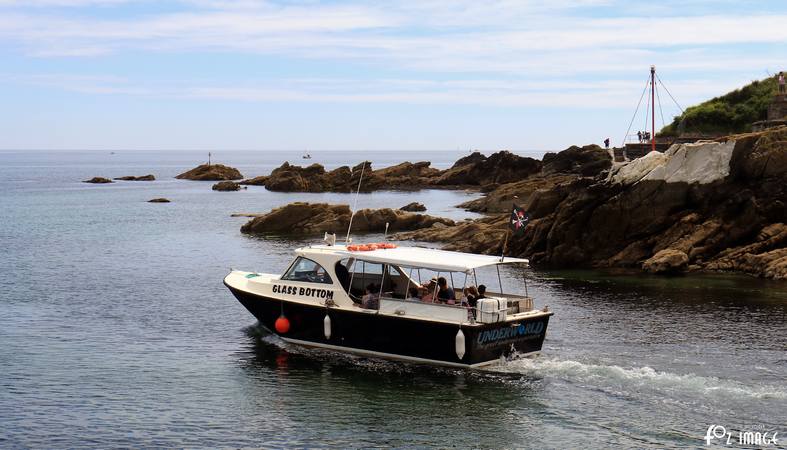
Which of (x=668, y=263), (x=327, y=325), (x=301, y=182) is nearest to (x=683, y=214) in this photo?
(x=668, y=263)

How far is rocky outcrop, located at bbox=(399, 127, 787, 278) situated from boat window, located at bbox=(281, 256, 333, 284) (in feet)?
72.5

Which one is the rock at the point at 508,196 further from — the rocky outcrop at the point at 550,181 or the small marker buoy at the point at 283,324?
the small marker buoy at the point at 283,324

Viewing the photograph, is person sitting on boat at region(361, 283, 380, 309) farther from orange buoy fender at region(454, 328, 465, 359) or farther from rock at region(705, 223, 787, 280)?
rock at region(705, 223, 787, 280)

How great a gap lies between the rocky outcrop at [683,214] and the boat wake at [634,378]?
19407 millimetres

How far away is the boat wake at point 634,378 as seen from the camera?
24.4 m

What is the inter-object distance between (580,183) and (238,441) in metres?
34.0

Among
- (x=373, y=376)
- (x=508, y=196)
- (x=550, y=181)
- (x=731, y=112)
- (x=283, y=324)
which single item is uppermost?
(x=731, y=112)

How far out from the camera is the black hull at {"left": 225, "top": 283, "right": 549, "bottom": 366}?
A: 87.2 ft

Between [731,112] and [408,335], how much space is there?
49.9 metres

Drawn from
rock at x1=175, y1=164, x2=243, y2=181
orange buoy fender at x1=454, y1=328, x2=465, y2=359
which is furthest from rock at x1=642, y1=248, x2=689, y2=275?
rock at x1=175, y1=164, x2=243, y2=181

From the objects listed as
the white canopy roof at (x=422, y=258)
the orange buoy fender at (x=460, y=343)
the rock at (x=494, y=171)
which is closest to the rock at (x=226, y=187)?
the rock at (x=494, y=171)

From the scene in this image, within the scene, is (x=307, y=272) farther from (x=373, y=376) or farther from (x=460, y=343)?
(x=460, y=343)

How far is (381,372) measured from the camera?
26.7 meters

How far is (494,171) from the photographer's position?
416 ft
